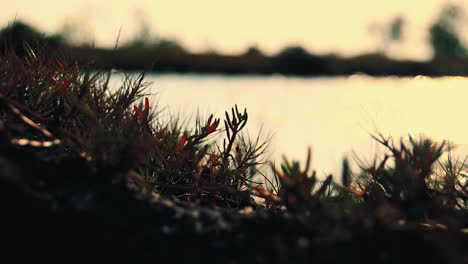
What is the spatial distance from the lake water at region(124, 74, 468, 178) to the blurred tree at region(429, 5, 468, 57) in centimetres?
1814

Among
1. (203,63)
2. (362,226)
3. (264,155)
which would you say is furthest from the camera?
(203,63)

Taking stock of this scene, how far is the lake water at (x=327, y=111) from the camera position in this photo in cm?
162

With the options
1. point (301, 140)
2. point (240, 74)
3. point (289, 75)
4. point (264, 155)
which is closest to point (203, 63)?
point (240, 74)

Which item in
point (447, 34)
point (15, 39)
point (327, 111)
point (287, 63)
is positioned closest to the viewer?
point (15, 39)

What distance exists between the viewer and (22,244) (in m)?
0.93

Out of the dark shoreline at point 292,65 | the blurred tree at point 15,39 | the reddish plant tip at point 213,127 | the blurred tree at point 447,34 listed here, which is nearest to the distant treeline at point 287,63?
the dark shoreline at point 292,65

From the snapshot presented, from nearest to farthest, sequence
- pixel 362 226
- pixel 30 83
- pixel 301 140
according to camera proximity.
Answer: pixel 362 226
pixel 30 83
pixel 301 140

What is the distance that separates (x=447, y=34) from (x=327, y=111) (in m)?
43.5

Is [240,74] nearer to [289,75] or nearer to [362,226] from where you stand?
[289,75]

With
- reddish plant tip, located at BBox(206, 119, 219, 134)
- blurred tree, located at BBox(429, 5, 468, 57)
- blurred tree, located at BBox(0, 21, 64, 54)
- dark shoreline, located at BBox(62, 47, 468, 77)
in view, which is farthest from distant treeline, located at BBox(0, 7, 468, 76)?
reddish plant tip, located at BBox(206, 119, 219, 134)

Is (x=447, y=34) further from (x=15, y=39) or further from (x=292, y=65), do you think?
(x=15, y=39)

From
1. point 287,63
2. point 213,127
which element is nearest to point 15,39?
point 213,127

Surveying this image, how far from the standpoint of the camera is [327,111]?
1917cm

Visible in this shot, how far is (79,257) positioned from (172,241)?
0.15 m
